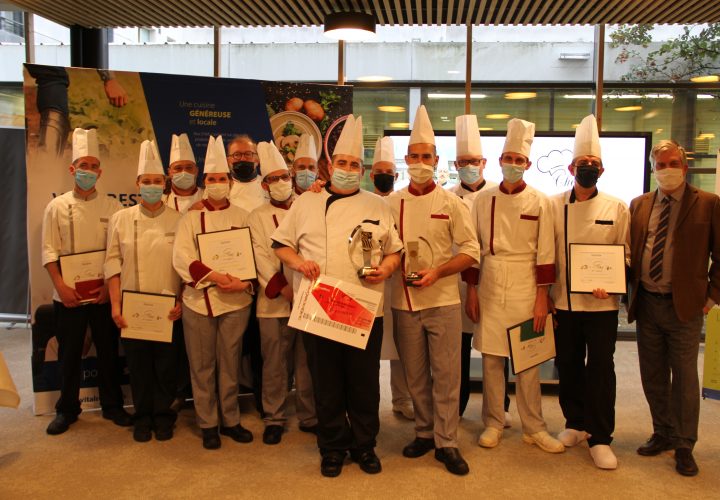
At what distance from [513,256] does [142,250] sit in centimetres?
213

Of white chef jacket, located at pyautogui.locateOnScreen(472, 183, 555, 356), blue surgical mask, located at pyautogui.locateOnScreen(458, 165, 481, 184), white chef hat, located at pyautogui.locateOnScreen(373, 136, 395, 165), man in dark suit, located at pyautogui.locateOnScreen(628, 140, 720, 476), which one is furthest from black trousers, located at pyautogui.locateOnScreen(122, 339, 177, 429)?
man in dark suit, located at pyautogui.locateOnScreen(628, 140, 720, 476)

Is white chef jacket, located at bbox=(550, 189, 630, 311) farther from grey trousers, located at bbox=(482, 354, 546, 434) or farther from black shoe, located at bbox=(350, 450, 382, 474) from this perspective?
black shoe, located at bbox=(350, 450, 382, 474)

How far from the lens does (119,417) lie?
411 centimetres

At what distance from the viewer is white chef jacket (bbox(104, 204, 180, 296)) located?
3795mm

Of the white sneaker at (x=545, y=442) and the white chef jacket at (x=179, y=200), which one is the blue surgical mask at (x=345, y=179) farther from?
the white sneaker at (x=545, y=442)

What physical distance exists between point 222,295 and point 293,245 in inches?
23.6

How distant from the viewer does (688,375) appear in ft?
11.3

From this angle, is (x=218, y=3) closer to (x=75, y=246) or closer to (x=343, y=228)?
(x=75, y=246)

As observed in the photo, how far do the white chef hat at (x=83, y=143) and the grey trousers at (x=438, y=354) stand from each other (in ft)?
6.93

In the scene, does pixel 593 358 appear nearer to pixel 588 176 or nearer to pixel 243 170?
pixel 588 176

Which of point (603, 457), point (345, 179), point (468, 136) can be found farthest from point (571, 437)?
point (345, 179)

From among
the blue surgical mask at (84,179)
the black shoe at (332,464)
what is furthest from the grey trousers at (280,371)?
the blue surgical mask at (84,179)

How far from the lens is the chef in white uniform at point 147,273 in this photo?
149 inches

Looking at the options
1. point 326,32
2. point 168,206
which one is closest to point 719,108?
point 326,32
